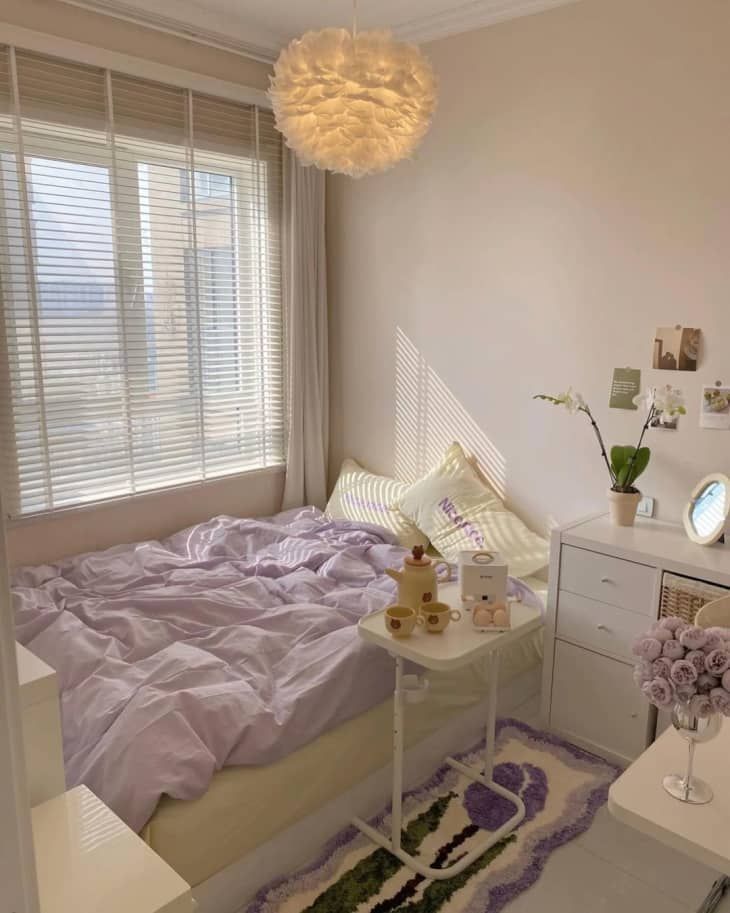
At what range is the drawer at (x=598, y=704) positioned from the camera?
8.06 ft

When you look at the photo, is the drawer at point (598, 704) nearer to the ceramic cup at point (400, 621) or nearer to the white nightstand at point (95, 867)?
the ceramic cup at point (400, 621)

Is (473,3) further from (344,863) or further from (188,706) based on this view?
(344,863)

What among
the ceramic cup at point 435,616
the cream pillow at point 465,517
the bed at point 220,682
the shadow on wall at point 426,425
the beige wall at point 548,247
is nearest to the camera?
the bed at point 220,682

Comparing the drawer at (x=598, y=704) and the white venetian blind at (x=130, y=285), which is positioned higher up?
the white venetian blind at (x=130, y=285)

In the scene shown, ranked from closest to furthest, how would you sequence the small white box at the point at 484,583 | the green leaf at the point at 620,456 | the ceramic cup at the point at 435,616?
the ceramic cup at the point at 435,616 → the small white box at the point at 484,583 → the green leaf at the point at 620,456

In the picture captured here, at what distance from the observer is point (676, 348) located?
263cm

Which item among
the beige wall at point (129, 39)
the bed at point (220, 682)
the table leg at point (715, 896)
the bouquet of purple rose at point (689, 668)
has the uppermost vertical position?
the beige wall at point (129, 39)

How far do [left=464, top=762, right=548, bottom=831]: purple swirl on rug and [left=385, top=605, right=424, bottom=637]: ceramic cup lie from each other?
0.69 meters

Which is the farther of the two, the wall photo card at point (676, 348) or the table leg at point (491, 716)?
the wall photo card at point (676, 348)

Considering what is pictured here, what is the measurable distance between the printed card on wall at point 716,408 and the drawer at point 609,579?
596mm

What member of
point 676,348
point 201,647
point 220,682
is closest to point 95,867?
point 220,682

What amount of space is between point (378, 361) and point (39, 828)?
106 inches

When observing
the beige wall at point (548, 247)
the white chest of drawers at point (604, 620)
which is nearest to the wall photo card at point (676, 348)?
the beige wall at point (548, 247)

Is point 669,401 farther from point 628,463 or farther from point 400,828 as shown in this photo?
point 400,828
